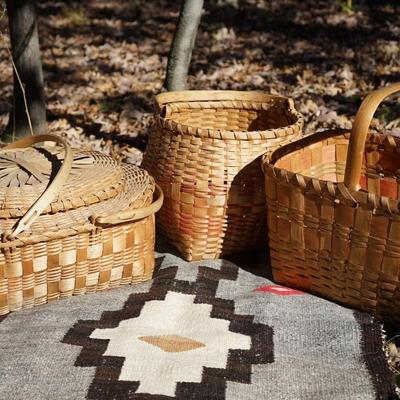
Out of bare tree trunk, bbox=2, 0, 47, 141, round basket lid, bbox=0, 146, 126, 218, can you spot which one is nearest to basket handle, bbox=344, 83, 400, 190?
round basket lid, bbox=0, 146, 126, 218

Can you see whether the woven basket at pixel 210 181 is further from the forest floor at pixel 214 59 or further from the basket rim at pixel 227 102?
the forest floor at pixel 214 59

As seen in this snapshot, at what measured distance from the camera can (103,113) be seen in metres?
4.96

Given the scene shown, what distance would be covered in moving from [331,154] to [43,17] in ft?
19.7

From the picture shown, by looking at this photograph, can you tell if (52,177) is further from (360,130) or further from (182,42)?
(182,42)

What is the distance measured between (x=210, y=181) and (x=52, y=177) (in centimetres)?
66

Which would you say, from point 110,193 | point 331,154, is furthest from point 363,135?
point 110,193

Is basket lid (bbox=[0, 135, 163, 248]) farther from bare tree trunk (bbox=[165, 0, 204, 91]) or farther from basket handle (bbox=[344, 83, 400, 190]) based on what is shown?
bare tree trunk (bbox=[165, 0, 204, 91])

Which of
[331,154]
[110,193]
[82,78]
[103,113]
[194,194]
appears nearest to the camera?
[110,193]

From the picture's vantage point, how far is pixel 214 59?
6207mm

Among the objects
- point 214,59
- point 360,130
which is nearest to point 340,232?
point 360,130

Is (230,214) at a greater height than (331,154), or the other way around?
(331,154)

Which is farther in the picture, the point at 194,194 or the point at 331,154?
the point at 331,154

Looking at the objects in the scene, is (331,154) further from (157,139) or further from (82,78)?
(82,78)

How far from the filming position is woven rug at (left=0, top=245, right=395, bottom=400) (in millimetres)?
2123
